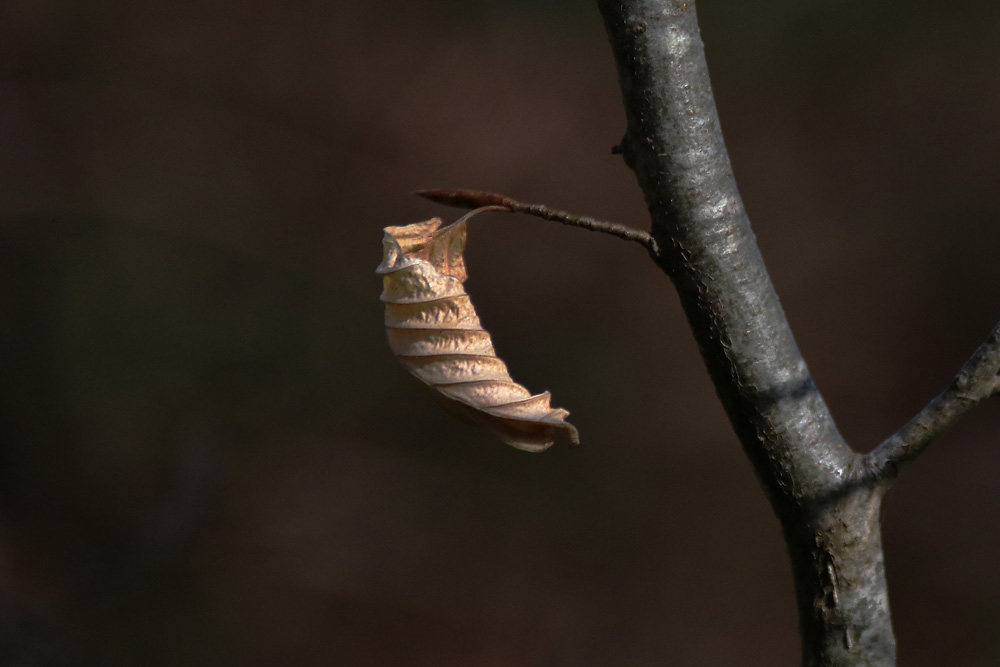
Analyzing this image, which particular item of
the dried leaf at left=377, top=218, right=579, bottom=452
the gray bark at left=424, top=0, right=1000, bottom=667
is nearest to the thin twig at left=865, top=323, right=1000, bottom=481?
the gray bark at left=424, top=0, right=1000, bottom=667

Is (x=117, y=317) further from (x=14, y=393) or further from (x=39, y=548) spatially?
(x=39, y=548)

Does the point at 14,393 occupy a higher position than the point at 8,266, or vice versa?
the point at 8,266

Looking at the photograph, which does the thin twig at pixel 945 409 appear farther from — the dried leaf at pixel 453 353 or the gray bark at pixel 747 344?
the dried leaf at pixel 453 353

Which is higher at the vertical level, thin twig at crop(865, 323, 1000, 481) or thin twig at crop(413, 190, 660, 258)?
thin twig at crop(413, 190, 660, 258)

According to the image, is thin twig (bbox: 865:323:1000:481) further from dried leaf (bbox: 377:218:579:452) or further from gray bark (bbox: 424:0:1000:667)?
dried leaf (bbox: 377:218:579:452)

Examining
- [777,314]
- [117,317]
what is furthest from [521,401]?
[117,317]
